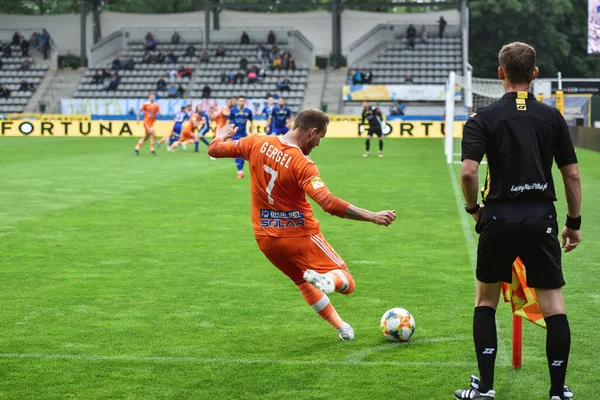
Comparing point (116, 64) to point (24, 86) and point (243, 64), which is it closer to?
point (24, 86)

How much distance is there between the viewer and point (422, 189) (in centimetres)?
1992

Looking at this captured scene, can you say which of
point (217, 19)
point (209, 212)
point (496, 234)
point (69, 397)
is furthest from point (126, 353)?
point (217, 19)

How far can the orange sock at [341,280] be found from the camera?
6.45 meters

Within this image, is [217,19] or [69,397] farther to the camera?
[217,19]

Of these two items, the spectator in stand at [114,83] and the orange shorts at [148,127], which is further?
the spectator in stand at [114,83]

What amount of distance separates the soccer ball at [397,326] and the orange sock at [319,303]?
35cm

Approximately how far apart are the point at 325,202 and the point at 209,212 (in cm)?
975

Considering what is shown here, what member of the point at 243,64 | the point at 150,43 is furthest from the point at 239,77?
the point at 150,43

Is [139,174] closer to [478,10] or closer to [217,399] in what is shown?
[217,399]

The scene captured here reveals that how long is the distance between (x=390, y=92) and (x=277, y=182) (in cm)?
5093

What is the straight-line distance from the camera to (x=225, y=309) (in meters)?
8.27

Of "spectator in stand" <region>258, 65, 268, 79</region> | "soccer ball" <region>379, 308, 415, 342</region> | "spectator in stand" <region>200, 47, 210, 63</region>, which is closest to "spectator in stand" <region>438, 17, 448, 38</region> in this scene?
"spectator in stand" <region>258, 65, 268, 79</region>

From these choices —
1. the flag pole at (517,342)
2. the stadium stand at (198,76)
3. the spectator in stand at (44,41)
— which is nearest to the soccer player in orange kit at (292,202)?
the flag pole at (517,342)

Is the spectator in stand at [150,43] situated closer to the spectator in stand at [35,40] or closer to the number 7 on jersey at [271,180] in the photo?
the spectator in stand at [35,40]
